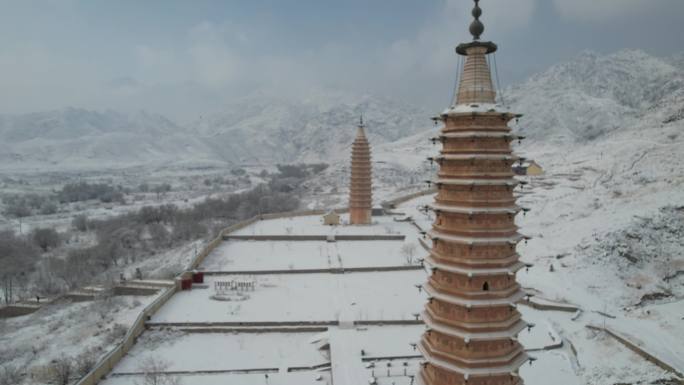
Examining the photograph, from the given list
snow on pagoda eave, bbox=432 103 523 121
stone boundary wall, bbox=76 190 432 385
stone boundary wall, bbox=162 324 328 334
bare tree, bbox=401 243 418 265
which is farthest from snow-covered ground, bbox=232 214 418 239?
snow on pagoda eave, bbox=432 103 523 121

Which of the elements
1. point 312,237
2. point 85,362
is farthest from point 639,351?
point 312,237

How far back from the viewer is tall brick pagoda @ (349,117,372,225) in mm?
43906

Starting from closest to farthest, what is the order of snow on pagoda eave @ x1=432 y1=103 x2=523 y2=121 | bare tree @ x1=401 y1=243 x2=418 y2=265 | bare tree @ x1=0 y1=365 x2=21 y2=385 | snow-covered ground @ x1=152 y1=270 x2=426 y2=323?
1. snow on pagoda eave @ x1=432 y1=103 x2=523 y2=121
2. bare tree @ x1=0 y1=365 x2=21 y2=385
3. snow-covered ground @ x1=152 y1=270 x2=426 y2=323
4. bare tree @ x1=401 y1=243 x2=418 y2=265

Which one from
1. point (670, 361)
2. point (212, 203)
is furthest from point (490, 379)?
point (212, 203)

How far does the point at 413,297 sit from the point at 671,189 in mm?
24933

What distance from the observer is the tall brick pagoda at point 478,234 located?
1022cm

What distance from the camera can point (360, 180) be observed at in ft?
144

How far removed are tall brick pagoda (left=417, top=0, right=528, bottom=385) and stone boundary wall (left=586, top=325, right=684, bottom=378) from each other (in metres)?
12.8

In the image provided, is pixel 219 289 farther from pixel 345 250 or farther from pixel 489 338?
pixel 489 338

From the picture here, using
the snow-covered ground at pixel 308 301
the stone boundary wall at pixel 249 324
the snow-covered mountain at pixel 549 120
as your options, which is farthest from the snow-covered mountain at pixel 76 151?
the stone boundary wall at pixel 249 324

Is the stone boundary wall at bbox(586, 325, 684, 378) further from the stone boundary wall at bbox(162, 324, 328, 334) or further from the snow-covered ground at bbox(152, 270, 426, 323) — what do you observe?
the stone boundary wall at bbox(162, 324, 328, 334)

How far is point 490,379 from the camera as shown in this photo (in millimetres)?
10438

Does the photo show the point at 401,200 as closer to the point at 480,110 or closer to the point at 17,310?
the point at 17,310

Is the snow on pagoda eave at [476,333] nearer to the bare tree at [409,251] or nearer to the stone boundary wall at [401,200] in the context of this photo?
the bare tree at [409,251]
